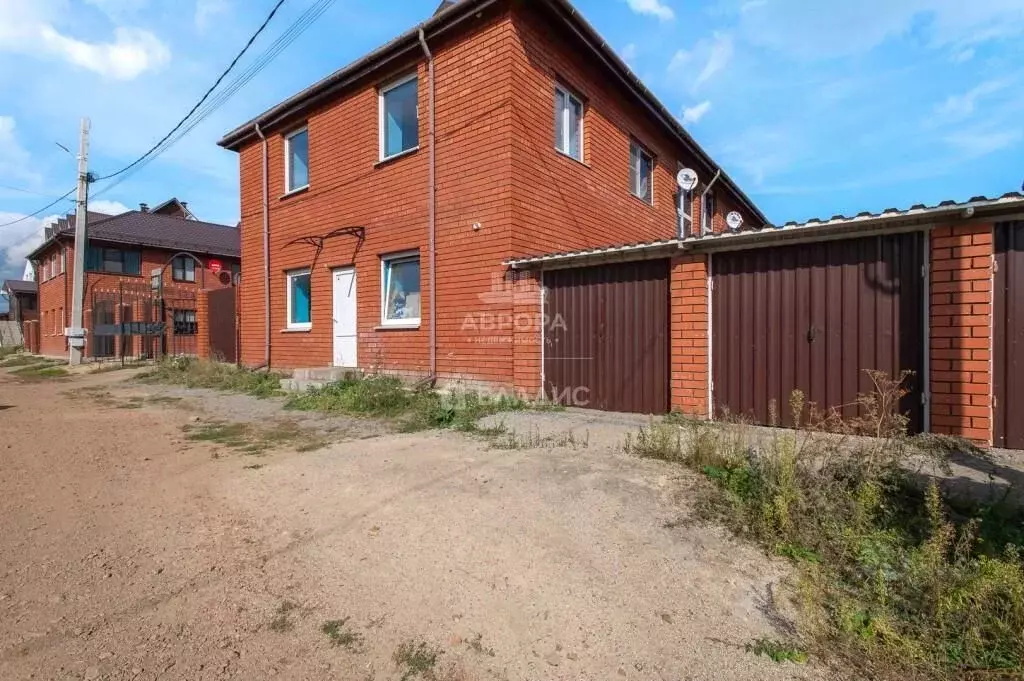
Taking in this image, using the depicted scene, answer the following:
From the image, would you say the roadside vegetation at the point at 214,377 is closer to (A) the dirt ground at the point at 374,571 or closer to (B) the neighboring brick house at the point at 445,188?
(B) the neighboring brick house at the point at 445,188

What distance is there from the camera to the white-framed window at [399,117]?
9273 millimetres

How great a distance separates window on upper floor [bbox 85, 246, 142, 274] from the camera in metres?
24.6

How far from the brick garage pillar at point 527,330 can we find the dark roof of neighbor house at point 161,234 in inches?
1037

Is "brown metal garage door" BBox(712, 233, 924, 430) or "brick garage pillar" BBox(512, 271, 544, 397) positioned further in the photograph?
"brick garage pillar" BBox(512, 271, 544, 397)

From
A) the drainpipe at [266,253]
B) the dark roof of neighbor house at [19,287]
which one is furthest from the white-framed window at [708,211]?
the dark roof of neighbor house at [19,287]

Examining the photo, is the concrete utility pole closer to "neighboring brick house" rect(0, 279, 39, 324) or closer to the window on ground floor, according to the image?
the window on ground floor

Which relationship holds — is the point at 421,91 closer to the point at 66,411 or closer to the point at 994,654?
the point at 66,411

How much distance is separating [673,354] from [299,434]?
4.65m

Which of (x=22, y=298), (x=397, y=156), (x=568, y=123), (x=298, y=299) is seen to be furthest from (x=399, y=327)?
(x=22, y=298)

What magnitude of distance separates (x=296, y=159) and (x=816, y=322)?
11.0m

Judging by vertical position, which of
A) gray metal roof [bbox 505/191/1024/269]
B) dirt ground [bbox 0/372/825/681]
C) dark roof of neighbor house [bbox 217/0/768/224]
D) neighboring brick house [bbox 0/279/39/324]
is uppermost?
dark roof of neighbor house [bbox 217/0/768/224]

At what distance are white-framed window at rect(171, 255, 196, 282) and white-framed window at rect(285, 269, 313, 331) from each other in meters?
19.2

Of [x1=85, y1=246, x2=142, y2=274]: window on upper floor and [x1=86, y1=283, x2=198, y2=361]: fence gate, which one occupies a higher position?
[x1=85, y1=246, x2=142, y2=274]: window on upper floor

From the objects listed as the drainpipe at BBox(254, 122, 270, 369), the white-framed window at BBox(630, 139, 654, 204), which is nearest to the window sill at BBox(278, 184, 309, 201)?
the drainpipe at BBox(254, 122, 270, 369)
